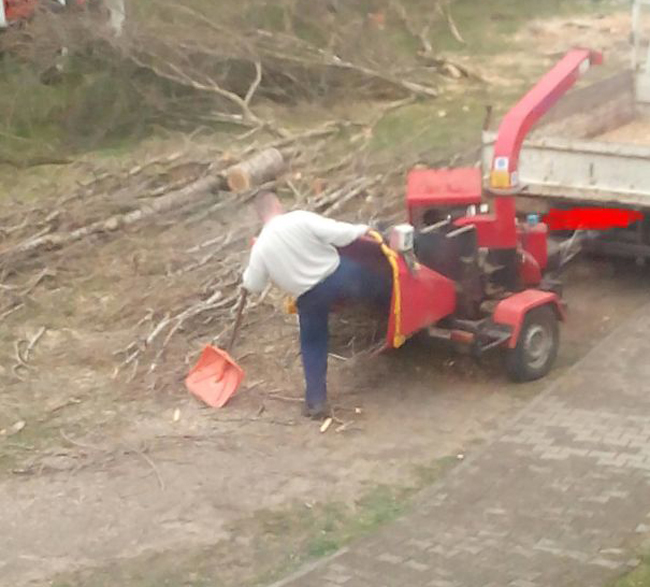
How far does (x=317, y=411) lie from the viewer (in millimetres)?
7340

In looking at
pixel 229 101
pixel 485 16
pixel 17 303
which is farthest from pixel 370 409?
pixel 485 16

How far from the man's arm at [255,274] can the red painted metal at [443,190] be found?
1297mm

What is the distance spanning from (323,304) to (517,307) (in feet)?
3.98

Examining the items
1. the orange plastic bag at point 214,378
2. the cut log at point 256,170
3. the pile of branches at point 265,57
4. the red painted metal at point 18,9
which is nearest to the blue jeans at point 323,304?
the orange plastic bag at point 214,378

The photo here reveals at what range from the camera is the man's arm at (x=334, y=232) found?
7.04m

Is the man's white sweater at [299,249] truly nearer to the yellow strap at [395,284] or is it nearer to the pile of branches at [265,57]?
the yellow strap at [395,284]

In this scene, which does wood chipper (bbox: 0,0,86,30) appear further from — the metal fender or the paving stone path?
the paving stone path

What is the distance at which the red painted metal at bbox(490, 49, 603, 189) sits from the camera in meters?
7.66

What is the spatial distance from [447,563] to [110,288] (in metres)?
4.64

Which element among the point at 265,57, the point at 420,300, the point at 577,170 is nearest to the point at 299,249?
the point at 420,300

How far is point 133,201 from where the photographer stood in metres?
11.0

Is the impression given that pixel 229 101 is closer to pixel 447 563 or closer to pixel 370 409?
pixel 370 409

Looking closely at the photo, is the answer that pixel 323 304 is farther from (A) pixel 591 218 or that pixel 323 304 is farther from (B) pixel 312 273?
(A) pixel 591 218

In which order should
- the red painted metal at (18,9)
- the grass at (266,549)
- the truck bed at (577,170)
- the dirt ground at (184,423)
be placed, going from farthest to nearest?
the red painted metal at (18,9) → the truck bed at (577,170) → the dirt ground at (184,423) → the grass at (266,549)
